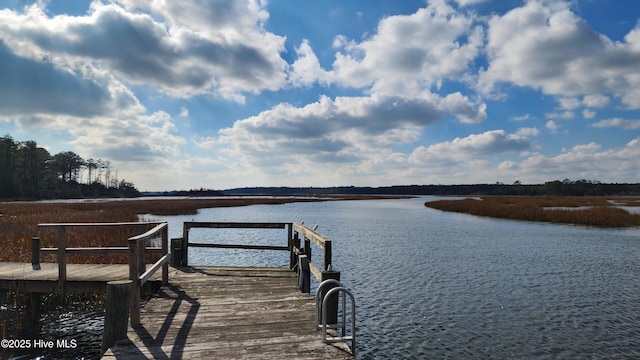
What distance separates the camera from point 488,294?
1402 centimetres

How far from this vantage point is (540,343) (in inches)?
384

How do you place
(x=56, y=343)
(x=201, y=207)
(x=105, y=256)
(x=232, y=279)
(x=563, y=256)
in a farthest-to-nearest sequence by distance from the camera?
(x=201, y=207)
(x=563, y=256)
(x=105, y=256)
(x=232, y=279)
(x=56, y=343)

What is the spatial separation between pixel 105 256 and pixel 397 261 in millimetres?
13446

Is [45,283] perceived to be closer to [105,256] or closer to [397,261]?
[105,256]

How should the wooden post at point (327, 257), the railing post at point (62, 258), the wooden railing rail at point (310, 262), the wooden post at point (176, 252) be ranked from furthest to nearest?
the wooden post at point (176, 252)
the railing post at point (62, 258)
the wooden post at point (327, 257)
the wooden railing rail at point (310, 262)

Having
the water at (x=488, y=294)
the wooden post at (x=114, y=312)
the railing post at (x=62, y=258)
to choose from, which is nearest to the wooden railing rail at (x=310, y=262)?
the water at (x=488, y=294)

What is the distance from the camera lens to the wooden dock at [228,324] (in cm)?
591

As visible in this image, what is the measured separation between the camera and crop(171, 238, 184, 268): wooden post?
12.4 metres

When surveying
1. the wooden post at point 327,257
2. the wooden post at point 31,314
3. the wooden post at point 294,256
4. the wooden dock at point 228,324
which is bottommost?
the wooden post at point 31,314

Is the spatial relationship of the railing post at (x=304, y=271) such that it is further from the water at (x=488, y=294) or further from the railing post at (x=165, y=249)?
the railing post at (x=165, y=249)

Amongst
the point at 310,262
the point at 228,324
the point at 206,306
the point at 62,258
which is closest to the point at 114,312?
the point at 228,324

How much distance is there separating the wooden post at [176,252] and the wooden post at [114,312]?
247 inches

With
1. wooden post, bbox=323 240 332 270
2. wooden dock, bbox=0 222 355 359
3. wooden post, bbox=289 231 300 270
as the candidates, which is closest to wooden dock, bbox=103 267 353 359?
wooden dock, bbox=0 222 355 359

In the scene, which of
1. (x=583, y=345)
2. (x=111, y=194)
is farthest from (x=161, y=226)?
(x=111, y=194)
